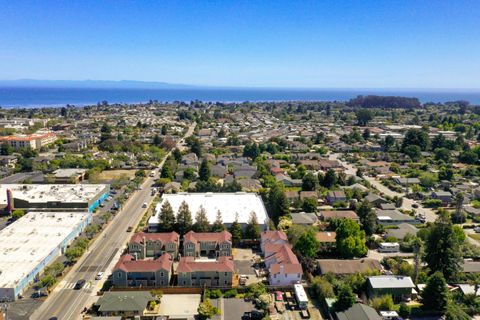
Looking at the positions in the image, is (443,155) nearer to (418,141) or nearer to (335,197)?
(418,141)

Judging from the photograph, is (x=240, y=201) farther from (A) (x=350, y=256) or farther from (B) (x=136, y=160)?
(B) (x=136, y=160)

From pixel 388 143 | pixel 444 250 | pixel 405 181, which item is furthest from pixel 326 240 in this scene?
pixel 388 143

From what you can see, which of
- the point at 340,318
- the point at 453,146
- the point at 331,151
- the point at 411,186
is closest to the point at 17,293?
the point at 340,318

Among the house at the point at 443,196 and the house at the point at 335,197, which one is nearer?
the house at the point at 335,197

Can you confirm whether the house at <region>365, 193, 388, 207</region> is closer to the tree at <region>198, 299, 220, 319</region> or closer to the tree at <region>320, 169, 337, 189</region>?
the tree at <region>320, 169, 337, 189</region>

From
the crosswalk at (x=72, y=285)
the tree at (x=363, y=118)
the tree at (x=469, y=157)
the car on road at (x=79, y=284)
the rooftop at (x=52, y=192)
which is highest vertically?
the tree at (x=363, y=118)

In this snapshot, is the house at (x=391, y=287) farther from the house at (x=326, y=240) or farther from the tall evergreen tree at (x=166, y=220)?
the tall evergreen tree at (x=166, y=220)

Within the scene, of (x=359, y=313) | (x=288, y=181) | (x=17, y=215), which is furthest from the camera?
(x=288, y=181)

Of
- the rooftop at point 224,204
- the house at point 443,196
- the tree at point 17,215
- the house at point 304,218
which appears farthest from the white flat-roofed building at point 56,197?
the house at point 443,196
